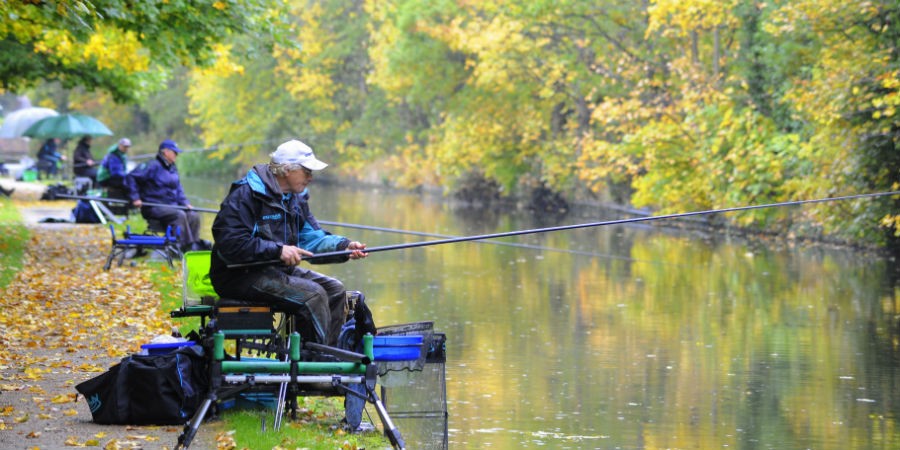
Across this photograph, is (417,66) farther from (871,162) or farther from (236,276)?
(236,276)

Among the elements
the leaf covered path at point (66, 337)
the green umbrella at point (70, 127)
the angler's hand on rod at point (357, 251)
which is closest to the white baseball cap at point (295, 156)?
the angler's hand on rod at point (357, 251)

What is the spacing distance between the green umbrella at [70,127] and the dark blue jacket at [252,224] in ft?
86.1

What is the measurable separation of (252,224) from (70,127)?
27204mm

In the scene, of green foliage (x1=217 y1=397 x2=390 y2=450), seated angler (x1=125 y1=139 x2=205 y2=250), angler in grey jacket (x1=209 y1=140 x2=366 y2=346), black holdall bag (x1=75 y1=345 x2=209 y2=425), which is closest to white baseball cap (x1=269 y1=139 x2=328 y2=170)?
angler in grey jacket (x1=209 y1=140 x2=366 y2=346)

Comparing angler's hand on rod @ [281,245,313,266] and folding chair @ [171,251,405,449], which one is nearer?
folding chair @ [171,251,405,449]

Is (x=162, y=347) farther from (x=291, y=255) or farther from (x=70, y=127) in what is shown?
(x=70, y=127)

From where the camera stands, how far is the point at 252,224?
8.55 metres

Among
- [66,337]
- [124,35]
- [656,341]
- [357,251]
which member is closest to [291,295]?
[357,251]

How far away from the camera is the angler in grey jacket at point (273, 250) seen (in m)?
8.41

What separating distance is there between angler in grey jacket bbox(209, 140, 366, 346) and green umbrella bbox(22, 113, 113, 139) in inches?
1034

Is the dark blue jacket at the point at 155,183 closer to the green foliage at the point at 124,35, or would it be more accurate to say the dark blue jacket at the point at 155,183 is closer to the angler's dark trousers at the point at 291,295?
the green foliage at the point at 124,35

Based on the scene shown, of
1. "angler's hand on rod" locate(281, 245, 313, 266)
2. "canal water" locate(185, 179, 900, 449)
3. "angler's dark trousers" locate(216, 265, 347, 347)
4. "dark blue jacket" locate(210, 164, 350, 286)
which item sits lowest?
"canal water" locate(185, 179, 900, 449)

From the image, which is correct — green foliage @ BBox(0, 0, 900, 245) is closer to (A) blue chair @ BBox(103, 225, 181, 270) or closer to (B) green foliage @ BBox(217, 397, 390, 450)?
(A) blue chair @ BBox(103, 225, 181, 270)

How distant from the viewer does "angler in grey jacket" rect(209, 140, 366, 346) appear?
8414mm
